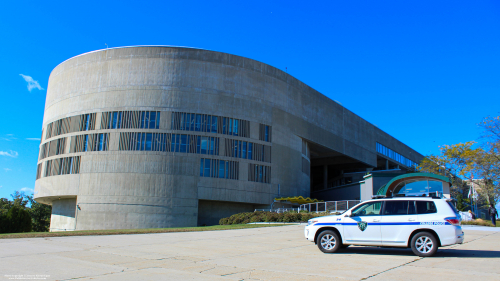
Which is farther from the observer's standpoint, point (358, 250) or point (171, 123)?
point (171, 123)

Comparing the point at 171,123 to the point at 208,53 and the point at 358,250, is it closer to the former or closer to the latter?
the point at 208,53

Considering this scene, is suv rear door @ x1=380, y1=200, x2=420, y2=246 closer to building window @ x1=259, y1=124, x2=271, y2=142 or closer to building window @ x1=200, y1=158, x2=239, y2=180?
building window @ x1=200, y1=158, x2=239, y2=180

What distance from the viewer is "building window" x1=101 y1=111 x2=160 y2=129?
43.6m

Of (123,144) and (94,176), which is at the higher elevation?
(123,144)

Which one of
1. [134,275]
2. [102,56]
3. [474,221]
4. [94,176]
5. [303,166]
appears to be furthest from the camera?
[303,166]

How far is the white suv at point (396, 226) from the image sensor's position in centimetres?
1076

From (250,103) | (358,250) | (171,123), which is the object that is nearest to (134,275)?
(358,250)

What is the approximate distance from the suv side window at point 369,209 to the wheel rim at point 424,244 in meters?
1.30

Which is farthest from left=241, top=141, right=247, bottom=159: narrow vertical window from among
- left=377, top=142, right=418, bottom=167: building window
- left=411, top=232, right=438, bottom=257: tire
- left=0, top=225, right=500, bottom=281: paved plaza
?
left=377, top=142, right=418, bottom=167: building window

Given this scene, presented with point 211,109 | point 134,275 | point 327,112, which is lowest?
point 134,275

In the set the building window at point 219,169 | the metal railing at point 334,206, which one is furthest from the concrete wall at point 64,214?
the metal railing at point 334,206

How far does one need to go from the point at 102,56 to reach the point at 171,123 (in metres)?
12.3

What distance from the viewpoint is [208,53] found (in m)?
46.5

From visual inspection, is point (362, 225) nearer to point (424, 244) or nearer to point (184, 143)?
point (424, 244)
